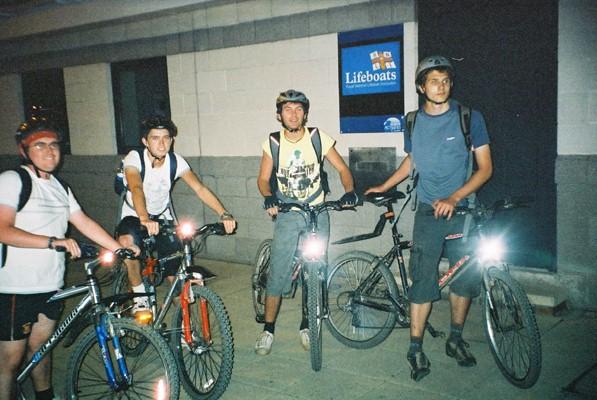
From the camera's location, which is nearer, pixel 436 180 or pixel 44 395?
pixel 44 395

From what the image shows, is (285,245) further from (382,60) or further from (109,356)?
(382,60)

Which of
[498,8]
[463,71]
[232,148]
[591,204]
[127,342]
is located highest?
[498,8]

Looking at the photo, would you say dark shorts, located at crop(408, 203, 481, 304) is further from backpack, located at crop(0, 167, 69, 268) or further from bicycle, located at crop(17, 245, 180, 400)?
backpack, located at crop(0, 167, 69, 268)

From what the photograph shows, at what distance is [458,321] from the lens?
14.3ft

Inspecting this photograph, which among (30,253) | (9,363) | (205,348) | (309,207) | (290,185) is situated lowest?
(205,348)

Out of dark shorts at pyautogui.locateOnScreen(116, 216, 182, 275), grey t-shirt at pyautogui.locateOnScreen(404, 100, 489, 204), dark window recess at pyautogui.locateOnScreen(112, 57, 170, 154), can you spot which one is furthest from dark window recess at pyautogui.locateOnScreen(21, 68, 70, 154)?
grey t-shirt at pyautogui.locateOnScreen(404, 100, 489, 204)

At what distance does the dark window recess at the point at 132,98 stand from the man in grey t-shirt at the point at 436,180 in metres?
5.84

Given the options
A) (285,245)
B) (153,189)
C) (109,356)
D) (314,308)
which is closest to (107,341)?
(109,356)

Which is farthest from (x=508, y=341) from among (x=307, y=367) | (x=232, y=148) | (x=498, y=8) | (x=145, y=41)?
(x=145, y=41)

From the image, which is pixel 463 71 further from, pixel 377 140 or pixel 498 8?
pixel 377 140

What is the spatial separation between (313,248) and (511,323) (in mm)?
1597

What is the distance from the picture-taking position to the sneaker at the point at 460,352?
4.29 m

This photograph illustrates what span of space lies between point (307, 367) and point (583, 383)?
2.08 meters

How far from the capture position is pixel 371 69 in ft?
21.0
